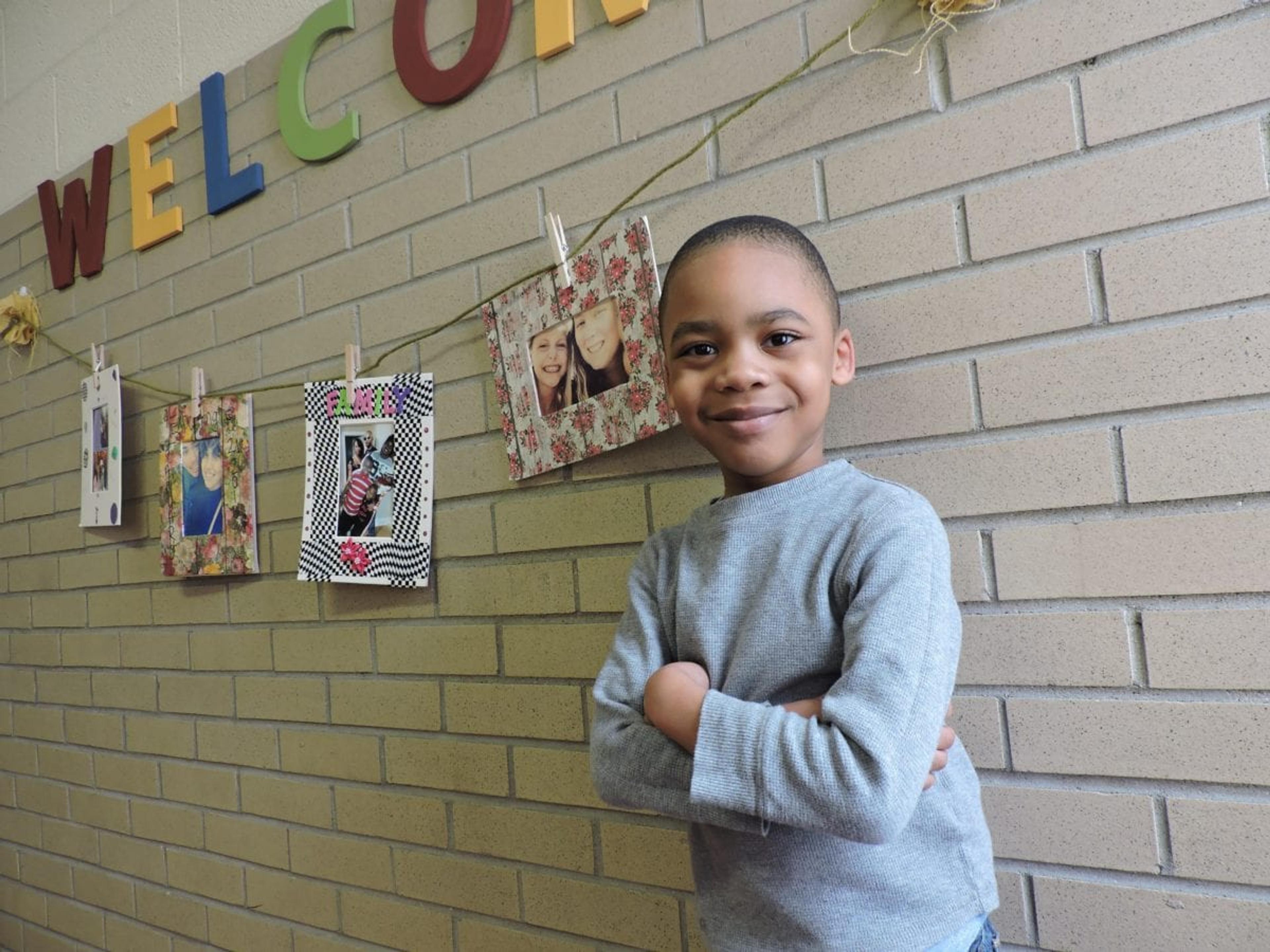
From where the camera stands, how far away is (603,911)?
1481 mm

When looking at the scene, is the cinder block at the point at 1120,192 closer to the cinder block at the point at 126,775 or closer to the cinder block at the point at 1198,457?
the cinder block at the point at 1198,457

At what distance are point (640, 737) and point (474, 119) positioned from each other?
1172 millimetres

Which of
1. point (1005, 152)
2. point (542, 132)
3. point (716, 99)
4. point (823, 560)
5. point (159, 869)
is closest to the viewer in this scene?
point (823, 560)

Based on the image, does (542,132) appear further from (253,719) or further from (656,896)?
(253,719)

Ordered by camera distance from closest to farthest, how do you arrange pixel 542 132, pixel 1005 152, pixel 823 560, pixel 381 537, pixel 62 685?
pixel 823 560
pixel 1005 152
pixel 542 132
pixel 381 537
pixel 62 685

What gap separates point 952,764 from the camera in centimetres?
101

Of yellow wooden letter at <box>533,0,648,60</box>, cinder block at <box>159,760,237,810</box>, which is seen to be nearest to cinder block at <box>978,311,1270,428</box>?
yellow wooden letter at <box>533,0,648,60</box>

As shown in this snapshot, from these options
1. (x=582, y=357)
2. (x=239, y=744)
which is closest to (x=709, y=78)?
(x=582, y=357)

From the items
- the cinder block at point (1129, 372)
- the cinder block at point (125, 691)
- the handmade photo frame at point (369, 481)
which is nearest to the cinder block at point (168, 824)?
the cinder block at point (125, 691)

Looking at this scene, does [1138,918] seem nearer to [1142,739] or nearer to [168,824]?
[1142,739]

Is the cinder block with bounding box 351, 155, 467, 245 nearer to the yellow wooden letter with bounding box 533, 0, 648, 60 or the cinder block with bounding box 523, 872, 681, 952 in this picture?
the yellow wooden letter with bounding box 533, 0, 648, 60

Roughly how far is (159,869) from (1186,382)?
242 cm

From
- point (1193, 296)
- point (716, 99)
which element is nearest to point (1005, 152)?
point (1193, 296)

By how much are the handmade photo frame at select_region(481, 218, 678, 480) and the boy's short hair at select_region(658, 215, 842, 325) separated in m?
0.27
